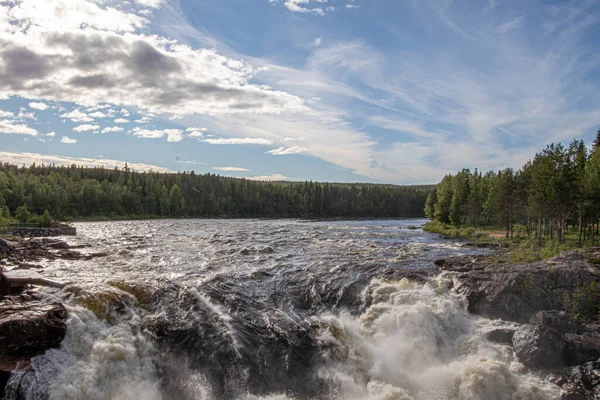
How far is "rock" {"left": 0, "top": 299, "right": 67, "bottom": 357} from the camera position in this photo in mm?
12992

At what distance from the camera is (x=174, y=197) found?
143m

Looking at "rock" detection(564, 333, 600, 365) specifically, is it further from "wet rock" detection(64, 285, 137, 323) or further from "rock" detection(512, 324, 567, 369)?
"wet rock" detection(64, 285, 137, 323)

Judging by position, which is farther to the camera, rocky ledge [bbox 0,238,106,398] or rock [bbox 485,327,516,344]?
rock [bbox 485,327,516,344]

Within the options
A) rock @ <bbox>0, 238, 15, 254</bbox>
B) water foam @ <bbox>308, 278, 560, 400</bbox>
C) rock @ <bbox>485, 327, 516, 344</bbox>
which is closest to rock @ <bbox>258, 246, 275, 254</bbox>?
water foam @ <bbox>308, 278, 560, 400</bbox>

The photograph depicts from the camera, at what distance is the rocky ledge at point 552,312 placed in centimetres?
1441

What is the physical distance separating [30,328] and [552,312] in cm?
2249

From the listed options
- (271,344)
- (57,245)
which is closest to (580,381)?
(271,344)

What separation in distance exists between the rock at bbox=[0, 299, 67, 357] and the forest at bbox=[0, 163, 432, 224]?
92.6 metres

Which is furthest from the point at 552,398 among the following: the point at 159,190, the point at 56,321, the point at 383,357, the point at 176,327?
the point at 159,190

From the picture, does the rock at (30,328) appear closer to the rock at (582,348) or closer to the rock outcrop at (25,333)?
the rock outcrop at (25,333)

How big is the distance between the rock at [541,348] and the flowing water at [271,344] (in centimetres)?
55

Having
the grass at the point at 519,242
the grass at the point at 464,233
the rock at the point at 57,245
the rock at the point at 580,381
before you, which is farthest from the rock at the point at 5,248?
the grass at the point at 464,233

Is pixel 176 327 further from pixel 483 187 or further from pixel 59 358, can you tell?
pixel 483 187

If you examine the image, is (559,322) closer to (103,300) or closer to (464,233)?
(103,300)
